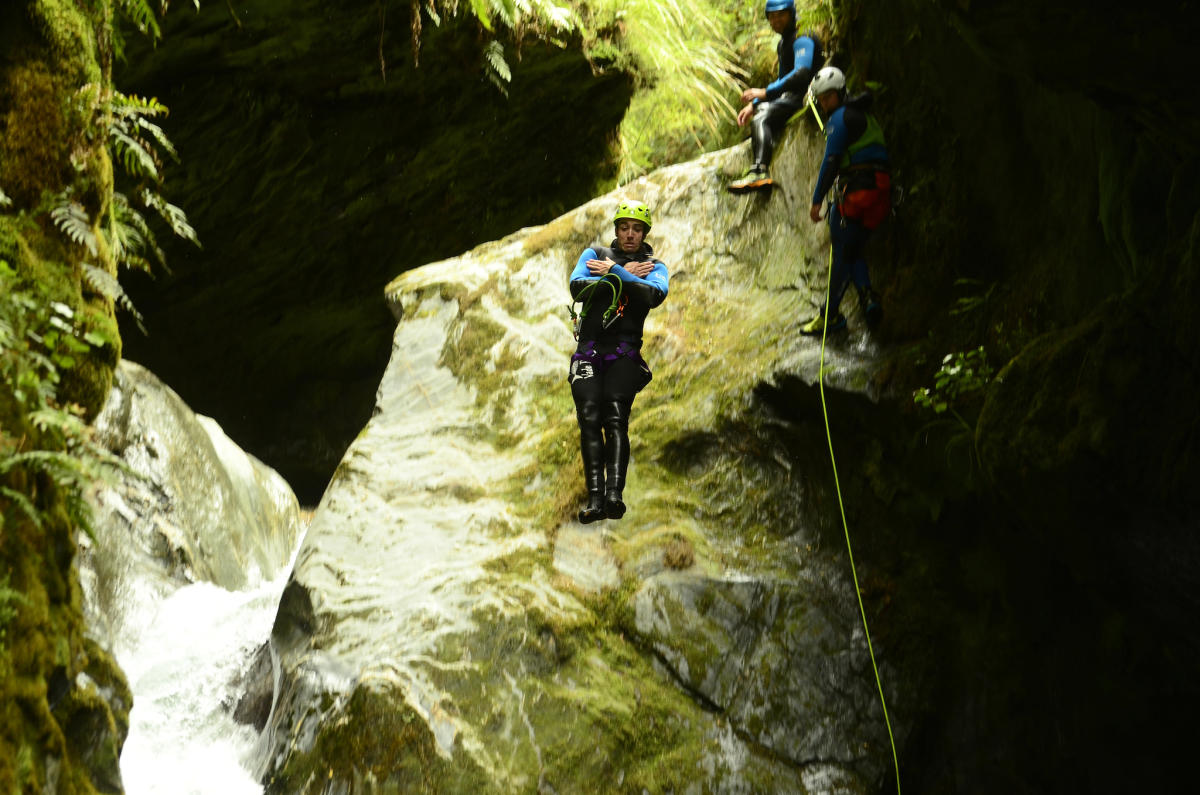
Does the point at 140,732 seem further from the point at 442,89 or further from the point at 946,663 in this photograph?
the point at 442,89

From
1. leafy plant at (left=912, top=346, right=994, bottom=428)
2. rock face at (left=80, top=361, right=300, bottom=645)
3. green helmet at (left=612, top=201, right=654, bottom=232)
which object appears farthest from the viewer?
rock face at (left=80, top=361, right=300, bottom=645)

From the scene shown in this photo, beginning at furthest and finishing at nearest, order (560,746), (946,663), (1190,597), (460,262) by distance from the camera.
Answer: (460,262) < (946,663) < (560,746) < (1190,597)

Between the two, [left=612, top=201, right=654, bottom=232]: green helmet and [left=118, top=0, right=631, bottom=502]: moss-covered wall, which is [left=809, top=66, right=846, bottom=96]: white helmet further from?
[left=118, top=0, right=631, bottom=502]: moss-covered wall

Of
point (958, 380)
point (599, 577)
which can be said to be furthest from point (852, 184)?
point (599, 577)

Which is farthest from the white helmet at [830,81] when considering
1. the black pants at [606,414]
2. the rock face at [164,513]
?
the rock face at [164,513]

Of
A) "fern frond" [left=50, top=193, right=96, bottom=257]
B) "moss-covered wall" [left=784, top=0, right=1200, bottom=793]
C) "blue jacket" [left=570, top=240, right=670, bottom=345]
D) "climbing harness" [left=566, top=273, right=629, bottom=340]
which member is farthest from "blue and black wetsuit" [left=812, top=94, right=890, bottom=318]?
"fern frond" [left=50, top=193, right=96, bottom=257]

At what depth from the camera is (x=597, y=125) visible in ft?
40.2

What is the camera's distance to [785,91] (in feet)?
24.9

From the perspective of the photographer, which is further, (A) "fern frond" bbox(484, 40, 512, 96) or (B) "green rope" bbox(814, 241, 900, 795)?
(A) "fern frond" bbox(484, 40, 512, 96)

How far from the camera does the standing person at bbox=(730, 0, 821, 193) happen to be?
756 cm

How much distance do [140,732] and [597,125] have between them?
954 centimetres

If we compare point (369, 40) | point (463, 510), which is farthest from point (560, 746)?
point (369, 40)

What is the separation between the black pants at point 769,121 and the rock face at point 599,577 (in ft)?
0.68

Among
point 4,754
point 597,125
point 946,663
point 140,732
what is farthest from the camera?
point 597,125
